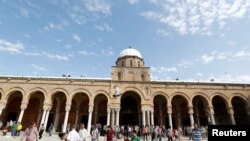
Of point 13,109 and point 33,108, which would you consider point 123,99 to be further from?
point 13,109

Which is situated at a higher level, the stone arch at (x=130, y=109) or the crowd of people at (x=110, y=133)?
the stone arch at (x=130, y=109)

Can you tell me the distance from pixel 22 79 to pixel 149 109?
42.4ft

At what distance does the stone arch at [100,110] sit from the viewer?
22.1 meters

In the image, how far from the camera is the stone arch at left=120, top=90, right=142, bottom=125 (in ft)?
72.3

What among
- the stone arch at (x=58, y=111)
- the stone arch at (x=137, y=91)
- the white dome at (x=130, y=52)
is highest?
the white dome at (x=130, y=52)

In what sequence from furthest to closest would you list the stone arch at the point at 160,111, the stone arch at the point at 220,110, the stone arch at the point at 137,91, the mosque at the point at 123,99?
the stone arch at the point at 160,111
the stone arch at the point at 220,110
the stone arch at the point at 137,91
the mosque at the point at 123,99

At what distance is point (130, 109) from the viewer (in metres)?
22.4

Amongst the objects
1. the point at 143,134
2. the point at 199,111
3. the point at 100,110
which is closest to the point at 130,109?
the point at 100,110

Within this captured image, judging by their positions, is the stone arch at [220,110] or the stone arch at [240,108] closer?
the stone arch at [240,108]

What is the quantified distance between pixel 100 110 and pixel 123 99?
2.99m

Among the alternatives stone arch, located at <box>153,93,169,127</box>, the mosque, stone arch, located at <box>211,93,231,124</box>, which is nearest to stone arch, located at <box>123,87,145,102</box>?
the mosque

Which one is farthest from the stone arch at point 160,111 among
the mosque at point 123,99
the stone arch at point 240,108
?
the stone arch at point 240,108

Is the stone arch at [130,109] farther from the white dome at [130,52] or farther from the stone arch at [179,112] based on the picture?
the white dome at [130,52]

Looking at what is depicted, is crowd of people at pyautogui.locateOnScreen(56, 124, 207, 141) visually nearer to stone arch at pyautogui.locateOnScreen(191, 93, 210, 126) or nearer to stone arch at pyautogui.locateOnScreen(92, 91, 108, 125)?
stone arch at pyautogui.locateOnScreen(92, 91, 108, 125)
